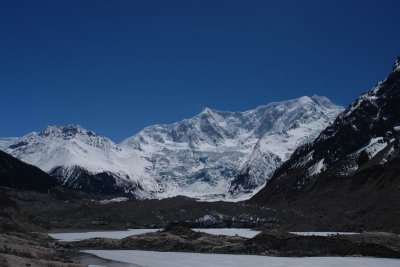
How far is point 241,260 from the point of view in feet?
190

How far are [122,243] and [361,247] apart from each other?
37.4 metres

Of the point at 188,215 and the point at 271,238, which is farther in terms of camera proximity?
the point at 188,215

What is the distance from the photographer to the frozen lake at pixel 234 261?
50972 mm

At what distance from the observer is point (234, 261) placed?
57125mm

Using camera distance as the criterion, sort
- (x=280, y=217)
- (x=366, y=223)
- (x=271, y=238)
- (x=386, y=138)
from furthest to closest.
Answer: (x=386, y=138) < (x=280, y=217) < (x=366, y=223) < (x=271, y=238)

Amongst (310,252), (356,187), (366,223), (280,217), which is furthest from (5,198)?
(356,187)

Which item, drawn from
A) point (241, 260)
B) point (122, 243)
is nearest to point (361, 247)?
point (241, 260)

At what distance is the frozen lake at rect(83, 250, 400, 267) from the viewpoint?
51.0 m

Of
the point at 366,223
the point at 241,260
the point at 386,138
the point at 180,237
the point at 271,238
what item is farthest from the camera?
the point at 386,138

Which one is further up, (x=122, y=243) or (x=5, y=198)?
(x=5, y=198)

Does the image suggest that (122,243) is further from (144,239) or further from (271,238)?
(271,238)

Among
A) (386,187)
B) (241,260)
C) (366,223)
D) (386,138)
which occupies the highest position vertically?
(386,138)

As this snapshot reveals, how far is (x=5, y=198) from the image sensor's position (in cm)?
12362

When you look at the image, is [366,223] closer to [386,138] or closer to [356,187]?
[356,187]
